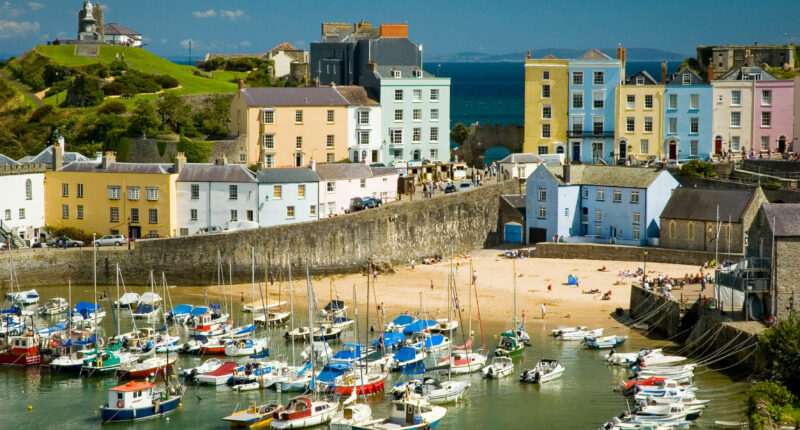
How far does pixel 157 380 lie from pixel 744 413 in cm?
2089

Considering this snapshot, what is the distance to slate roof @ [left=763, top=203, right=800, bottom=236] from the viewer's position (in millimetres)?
48125

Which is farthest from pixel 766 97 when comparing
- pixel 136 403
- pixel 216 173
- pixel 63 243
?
pixel 136 403

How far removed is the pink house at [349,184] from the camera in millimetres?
69875

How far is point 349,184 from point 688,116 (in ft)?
72.3

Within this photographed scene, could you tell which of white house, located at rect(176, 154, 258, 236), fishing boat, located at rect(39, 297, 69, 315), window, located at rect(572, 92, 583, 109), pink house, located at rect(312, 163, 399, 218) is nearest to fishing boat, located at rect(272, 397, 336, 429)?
fishing boat, located at rect(39, 297, 69, 315)

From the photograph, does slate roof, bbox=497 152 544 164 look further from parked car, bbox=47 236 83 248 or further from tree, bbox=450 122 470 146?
parked car, bbox=47 236 83 248

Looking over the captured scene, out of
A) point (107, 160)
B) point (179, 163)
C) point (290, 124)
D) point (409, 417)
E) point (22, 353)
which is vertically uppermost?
point (290, 124)

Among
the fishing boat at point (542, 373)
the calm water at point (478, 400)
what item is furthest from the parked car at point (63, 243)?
the fishing boat at point (542, 373)

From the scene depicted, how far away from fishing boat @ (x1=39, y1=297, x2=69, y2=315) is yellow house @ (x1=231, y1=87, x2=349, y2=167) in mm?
19903

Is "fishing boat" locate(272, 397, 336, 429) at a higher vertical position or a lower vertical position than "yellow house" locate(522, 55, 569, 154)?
lower

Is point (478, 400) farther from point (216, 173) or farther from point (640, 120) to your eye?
point (640, 120)

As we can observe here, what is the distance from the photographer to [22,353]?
49.7 metres

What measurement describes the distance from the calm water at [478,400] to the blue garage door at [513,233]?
78.2 feet

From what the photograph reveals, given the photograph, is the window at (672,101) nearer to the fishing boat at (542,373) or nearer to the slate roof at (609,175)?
the slate roof at (609,175)
